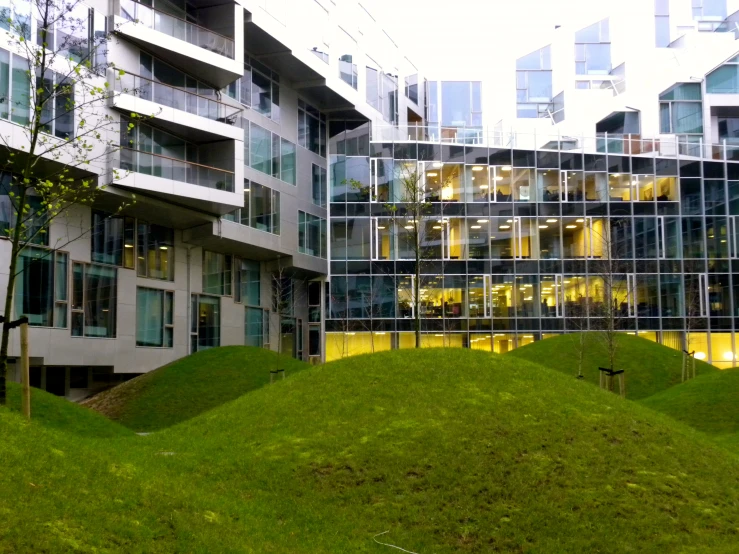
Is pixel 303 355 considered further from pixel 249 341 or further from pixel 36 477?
pixel 36 477

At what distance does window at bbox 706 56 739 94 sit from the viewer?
6125cm

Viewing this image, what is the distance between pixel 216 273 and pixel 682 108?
4160cm

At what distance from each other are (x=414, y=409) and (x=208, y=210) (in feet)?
84.5

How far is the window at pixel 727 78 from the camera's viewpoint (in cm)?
6125

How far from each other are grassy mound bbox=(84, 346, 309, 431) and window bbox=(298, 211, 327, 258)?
14425mm

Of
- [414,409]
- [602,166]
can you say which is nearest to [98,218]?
[414,409]

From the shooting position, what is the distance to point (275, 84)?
47.4 m

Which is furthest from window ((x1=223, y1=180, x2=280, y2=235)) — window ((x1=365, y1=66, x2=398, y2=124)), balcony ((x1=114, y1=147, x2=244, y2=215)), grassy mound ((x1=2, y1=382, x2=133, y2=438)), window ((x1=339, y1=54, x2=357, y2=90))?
grassy mound ((x1=2, y1=382, x2=133, y2=438))

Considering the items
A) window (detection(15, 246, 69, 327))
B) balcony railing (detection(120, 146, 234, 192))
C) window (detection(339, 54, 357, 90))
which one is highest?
window (detection(339, 54, 357, 90))

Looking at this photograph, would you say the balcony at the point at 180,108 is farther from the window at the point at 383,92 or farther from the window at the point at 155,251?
the window at the point at 383,92

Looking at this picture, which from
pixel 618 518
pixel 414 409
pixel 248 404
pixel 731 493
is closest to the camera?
pixel 618 518

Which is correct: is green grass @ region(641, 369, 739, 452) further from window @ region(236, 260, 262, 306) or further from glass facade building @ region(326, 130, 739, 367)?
window @ region(236, 260, 262, 306)

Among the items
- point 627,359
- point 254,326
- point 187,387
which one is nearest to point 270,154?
point 254,326

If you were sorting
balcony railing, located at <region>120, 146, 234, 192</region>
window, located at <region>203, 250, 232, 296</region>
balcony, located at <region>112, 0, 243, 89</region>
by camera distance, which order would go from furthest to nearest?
window, located at <region>203, 250, 232, 296</region>
balcony, located at <region>112, 0, 243, 89</region>
balcony railing, located at <region>120, 146, 234, 192</region>
